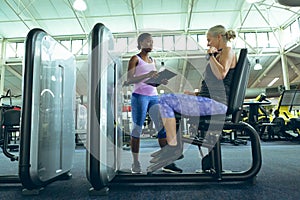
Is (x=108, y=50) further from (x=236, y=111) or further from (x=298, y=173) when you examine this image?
(x=298, y=173)

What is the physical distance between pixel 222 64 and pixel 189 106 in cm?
32

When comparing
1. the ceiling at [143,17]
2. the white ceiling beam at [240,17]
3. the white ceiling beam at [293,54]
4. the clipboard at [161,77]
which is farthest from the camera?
the white ceiling beam at [293,54]

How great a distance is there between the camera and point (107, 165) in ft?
4.31

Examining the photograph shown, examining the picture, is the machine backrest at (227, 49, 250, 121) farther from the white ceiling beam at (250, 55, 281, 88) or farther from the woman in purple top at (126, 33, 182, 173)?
the white ceiling beam at (250, 55, 281, 88)

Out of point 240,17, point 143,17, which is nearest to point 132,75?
point 143,17

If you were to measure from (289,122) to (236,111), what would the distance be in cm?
424

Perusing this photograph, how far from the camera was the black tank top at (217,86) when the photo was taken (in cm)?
148

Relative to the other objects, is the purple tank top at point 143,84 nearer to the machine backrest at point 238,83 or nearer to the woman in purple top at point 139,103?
the woman in purple top at point 139,103

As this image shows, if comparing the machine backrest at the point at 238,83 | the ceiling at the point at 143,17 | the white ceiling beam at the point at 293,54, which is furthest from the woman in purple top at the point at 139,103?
the white ceiling beam at the point at 293,54

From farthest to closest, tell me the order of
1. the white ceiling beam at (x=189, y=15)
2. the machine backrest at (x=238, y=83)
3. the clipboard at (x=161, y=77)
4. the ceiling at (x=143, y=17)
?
the ceiling at (x=143, y=17) → the white ceiling beam at (x=189, y=15) → the clipboard at (x=161, y=77) → the machine backrest at (x=238, y=83)

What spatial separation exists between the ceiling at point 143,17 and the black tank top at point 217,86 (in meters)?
5.59

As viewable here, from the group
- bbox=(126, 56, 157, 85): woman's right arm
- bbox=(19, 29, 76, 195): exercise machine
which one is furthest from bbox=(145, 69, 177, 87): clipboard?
bbox=(19, 29, 76, 195): exercise machine

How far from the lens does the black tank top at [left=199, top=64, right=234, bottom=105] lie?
4.87 ft

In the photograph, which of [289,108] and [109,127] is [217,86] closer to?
[109,127]
